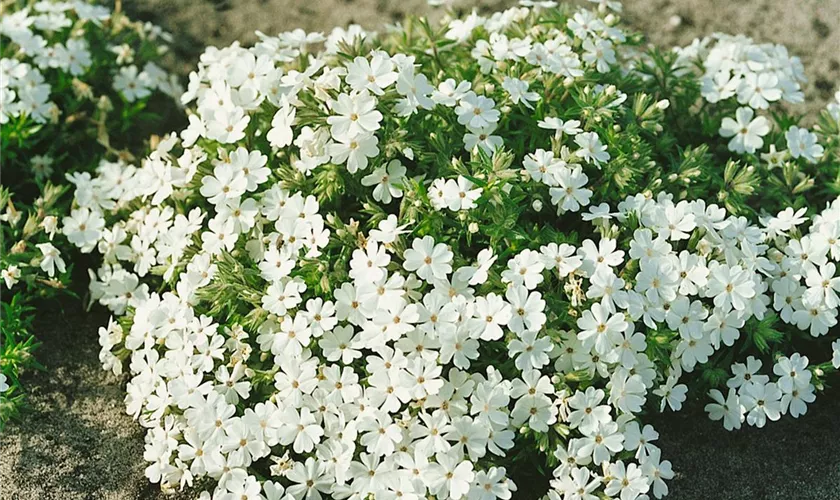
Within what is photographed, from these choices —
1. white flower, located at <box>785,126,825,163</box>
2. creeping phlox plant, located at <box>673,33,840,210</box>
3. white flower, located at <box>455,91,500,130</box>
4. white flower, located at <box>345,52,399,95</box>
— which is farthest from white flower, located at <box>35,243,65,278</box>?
white flower, located at <box>785,126,825,163</box>

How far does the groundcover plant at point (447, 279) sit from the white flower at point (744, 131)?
0.05 feet

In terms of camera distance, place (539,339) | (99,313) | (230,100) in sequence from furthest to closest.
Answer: (99,313), (230,100), (539,339)

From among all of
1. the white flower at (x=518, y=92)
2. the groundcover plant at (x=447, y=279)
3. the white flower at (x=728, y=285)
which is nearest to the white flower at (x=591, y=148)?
the groundcover plant at (x=447, y=279)

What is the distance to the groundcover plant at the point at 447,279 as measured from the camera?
322cm

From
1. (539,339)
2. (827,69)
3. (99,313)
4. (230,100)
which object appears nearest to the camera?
(539,339)

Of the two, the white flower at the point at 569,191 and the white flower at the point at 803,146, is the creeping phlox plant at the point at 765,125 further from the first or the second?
the white flower at the point at 569,191

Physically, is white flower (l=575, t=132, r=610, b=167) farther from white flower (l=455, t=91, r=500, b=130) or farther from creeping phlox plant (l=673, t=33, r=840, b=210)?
creeping phlox plant (l=673, t=33, r=840, b=210)

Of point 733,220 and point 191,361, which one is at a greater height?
point 733,220

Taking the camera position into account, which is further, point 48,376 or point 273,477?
point 48,376

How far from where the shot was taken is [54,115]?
14.5 feet

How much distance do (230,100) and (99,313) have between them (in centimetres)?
116

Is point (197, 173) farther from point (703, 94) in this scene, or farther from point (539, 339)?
point (703, 94)

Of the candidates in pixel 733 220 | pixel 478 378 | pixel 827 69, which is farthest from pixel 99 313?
pixel 827 69

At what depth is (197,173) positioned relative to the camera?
3809 mm
